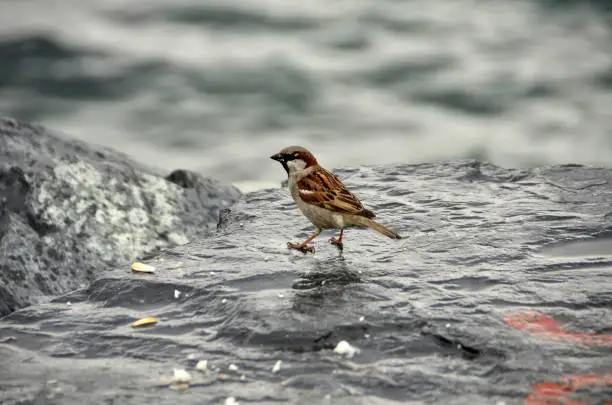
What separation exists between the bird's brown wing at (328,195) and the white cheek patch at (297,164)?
137mm

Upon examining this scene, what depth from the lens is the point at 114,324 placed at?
196 inches

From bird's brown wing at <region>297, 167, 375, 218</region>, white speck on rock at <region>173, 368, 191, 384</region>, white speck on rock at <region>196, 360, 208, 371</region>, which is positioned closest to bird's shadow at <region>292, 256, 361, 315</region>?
bird's brown wing at <region>297, 167, 375, 218</region>

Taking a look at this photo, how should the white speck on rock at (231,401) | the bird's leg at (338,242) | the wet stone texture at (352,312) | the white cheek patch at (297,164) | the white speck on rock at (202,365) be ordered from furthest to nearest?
the white cheek patch at (297,164) → the bird's leg at (338,242) → the white speck on rock at (202,365) → the wet stone texture at (352,312) → the white speck on rock at (231,401)

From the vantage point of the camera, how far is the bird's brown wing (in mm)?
5973

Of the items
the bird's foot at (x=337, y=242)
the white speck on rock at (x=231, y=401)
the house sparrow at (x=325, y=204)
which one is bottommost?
the white speck on rock at (x=231, y=401)

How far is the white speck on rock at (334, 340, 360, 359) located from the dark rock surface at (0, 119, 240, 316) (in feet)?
6.94

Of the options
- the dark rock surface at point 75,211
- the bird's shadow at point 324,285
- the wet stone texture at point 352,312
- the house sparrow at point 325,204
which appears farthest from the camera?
the house sparrow at point 325,204

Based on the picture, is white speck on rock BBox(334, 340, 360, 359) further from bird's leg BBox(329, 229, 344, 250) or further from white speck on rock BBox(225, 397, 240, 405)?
bird's leg BBox(329, 229, 344, 250)

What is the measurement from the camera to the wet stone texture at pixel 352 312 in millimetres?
4148

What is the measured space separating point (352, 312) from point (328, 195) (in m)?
1.40

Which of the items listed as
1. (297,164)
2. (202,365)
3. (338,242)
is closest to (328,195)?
(338,242)

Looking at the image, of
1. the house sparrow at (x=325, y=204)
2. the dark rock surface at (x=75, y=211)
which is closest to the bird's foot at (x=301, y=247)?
the house sparrow at (x=325, y=204)

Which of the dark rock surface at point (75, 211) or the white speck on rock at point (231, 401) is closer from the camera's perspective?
the white speck on rock at point (231, 401)

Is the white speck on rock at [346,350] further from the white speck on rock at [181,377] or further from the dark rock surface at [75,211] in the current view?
the dark rock surface at [75,211]
